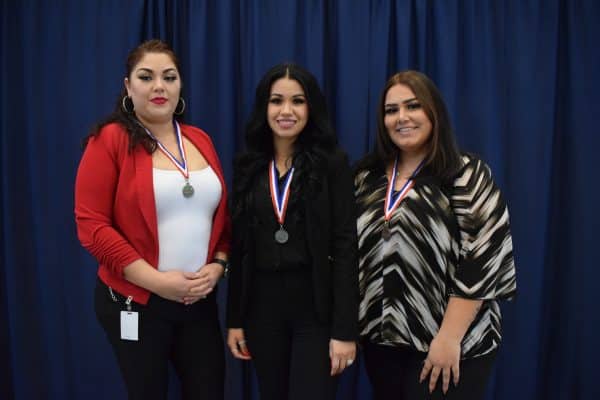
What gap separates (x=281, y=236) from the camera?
5.03 feet

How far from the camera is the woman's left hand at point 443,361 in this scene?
4.78ft

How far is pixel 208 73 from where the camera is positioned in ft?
7.81

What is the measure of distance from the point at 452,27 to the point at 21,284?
275cm

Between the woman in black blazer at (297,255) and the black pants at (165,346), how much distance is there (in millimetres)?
133

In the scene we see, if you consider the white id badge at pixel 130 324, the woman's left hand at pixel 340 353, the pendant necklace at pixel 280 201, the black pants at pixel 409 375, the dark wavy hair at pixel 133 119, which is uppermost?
the dark wavy hair at pixel 133 119

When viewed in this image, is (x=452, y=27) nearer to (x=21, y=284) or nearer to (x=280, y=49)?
(x=280, y=49)

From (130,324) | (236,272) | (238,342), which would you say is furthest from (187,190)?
(238,342)

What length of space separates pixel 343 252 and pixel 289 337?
14.4 inches

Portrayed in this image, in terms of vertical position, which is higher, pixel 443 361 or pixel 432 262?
pixel 432 262

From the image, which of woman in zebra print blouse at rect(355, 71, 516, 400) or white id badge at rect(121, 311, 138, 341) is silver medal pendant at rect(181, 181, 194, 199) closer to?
white id badge at rect(121, 311, 138, 341)

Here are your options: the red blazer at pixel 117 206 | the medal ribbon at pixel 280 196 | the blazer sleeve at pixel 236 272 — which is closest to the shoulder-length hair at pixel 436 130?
the medal ribbon at pixel 280 196

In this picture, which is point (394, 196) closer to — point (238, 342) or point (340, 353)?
point (340, 353)

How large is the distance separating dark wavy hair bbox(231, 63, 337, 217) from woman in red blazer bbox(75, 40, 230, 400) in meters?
0.10

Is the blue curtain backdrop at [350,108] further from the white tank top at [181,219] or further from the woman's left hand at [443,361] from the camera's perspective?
the woman's left hand at [443,361]
